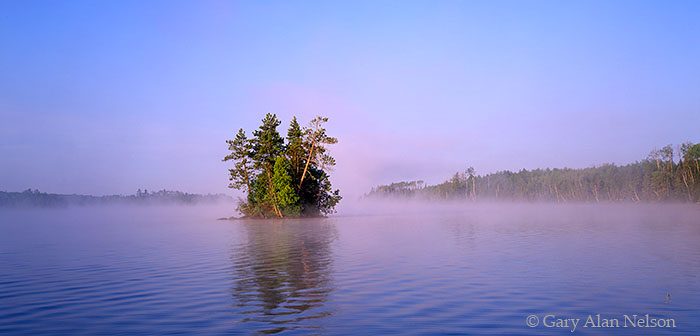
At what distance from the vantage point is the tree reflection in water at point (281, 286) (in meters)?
11.3

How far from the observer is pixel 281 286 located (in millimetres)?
15820

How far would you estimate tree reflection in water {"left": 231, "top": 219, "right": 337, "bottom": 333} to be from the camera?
11.3 meters

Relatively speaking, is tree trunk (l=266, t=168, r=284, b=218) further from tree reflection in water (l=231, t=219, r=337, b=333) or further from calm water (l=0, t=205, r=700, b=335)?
calm water (l=0, t=205, r=700, b=335)

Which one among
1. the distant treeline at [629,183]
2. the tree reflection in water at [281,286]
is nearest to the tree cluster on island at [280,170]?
the tree reflection in water at [281,286]

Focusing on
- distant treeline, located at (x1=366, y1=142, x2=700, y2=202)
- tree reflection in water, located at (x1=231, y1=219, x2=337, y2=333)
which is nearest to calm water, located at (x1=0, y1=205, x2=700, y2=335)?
tree reflection in water, located at (x1=231, y1=219, x2=337, y2=333)

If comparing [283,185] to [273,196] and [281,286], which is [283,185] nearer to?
[273,196]

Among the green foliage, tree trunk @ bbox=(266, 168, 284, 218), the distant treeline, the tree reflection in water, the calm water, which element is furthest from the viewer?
the distant treeline

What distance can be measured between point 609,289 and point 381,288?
7.34 m

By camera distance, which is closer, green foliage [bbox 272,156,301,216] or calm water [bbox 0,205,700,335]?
calm water [bbox 0,205,700,335]

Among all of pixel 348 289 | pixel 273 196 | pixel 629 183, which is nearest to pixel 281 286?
pixel 348 289

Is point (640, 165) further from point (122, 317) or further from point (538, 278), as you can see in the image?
point (122, 317)

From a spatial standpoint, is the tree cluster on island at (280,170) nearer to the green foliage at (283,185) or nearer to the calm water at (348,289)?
the green foliage at (283,185)

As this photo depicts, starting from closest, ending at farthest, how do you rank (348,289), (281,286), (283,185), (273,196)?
(348,289)
(281,286)
(283,185)
(273,196)

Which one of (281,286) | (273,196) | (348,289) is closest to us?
(348,289)
